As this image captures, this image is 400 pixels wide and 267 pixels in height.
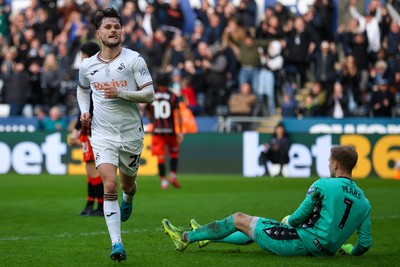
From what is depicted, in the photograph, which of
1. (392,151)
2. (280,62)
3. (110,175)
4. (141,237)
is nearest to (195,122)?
(280,62)

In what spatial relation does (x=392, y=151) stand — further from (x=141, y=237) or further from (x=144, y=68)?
(x=144, y=68)

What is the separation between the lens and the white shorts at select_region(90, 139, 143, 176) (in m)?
9.45

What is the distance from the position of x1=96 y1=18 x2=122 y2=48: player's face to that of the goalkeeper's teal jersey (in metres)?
2.55

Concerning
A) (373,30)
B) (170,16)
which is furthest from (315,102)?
(170,16)

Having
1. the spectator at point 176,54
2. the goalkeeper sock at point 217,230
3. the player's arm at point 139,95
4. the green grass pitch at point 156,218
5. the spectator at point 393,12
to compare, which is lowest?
the green grass pitch at point 156,218

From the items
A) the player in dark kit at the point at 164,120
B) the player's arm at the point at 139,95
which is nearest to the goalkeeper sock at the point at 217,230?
the player's arm at the point at 139,95

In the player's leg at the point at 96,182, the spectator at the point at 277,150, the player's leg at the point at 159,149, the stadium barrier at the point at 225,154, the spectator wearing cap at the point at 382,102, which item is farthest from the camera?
the spectator wearing cap at the point at 382,102

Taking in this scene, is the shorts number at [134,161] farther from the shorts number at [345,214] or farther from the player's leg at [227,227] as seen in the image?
the shorts number at [345,214]

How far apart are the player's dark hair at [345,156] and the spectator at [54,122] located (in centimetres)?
1859

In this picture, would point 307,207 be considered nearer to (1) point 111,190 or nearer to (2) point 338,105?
(1) point 111,190

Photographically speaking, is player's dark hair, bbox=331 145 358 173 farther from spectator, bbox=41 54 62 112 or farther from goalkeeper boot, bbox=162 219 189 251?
spectator, bbox=41 54 62 112

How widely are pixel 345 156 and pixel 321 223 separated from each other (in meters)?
0.65

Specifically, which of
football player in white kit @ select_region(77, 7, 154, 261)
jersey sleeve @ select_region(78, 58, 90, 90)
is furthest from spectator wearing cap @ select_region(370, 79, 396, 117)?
football player in white kit @ select_region(77, 7, 154, 261)

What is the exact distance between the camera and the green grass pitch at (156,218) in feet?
29.7
